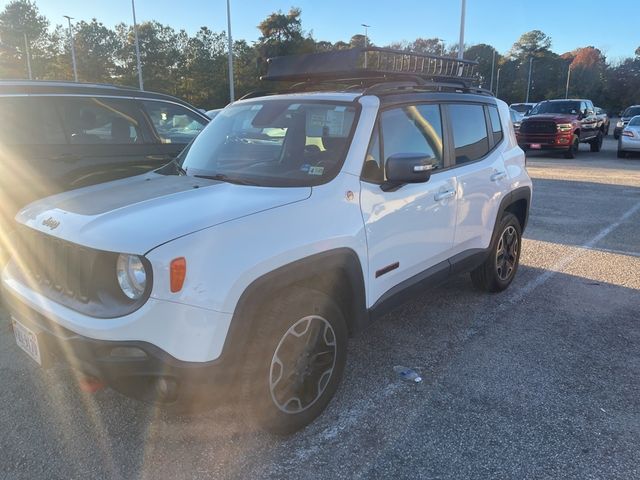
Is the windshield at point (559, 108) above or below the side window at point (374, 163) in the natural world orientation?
above

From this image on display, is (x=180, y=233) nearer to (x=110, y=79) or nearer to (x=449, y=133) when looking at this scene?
(x=449, y=133)

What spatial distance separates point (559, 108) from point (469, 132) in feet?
55.5

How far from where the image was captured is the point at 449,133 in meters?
3.84

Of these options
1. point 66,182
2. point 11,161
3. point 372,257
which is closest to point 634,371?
point 372,257

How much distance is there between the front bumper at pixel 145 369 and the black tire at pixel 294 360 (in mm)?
184

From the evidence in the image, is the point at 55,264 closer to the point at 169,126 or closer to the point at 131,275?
the point at 131,275

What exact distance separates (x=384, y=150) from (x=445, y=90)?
1.18 m

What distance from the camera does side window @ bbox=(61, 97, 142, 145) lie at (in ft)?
15.7

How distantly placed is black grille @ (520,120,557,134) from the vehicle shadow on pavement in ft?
48.4

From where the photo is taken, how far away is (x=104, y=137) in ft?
16.4

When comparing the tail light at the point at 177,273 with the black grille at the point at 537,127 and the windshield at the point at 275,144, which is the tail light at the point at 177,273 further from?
the black grille at the point at 537,127

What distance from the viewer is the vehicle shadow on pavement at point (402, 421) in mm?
2482

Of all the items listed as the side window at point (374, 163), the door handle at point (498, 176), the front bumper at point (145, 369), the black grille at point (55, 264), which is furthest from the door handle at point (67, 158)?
the door handle at point (498, 176)

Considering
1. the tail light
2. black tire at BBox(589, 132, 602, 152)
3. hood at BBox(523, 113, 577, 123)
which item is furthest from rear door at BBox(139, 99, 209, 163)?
black tire at BBox(589, 132, 602, 152)
